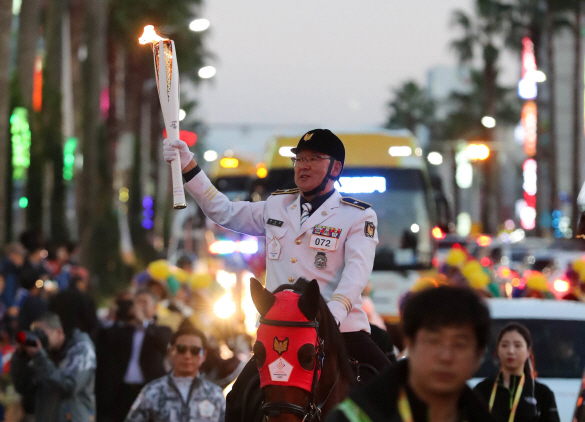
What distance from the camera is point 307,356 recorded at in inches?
182

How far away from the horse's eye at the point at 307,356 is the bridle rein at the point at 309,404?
40 mm

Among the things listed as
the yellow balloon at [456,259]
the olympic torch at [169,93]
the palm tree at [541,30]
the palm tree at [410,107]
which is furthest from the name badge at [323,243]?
the palm tree at [410,107]

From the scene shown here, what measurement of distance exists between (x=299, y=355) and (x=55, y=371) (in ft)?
14.7

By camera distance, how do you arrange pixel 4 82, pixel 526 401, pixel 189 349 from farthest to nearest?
pixel 4 82, pixel 189 349, pixel 526 401

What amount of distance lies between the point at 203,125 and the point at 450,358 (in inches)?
4570

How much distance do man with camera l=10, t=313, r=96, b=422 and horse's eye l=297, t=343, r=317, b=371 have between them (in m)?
4.42

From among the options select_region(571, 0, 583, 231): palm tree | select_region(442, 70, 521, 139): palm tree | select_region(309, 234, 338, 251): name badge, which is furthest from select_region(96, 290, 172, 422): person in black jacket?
select_region(442, 70, 521, 139): palm tree

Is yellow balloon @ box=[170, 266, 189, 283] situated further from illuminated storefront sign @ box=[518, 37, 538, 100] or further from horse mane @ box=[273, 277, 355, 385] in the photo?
illuminated storefront sign @ box=[518, 37, 538, 100]

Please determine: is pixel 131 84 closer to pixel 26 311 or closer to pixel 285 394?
pixel 26 311

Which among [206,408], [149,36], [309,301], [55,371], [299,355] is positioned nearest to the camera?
[299,355]

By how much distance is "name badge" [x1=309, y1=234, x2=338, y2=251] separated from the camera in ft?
18.0

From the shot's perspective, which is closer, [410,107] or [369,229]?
[369,229]

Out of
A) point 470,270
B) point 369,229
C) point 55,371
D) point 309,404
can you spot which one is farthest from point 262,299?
point 470,270

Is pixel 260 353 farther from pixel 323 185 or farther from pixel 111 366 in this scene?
pixel 111 366
